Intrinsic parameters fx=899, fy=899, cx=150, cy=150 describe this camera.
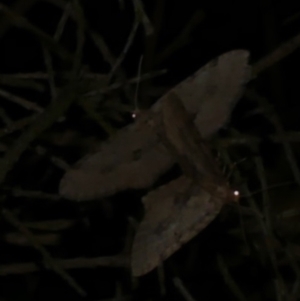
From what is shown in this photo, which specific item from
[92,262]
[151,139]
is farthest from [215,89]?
[92,262]

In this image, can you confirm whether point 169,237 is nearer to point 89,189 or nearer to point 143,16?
point 89,189

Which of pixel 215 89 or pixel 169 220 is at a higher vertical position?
pixel 215 89

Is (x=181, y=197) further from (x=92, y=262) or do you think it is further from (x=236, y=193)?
(x=92, y=262)

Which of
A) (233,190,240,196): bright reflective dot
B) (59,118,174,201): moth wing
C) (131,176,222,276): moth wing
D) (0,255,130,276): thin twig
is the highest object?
(59,118,174,201): moth wing

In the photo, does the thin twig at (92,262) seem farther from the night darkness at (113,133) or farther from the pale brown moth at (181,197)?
the pale brown moth at (181,197)

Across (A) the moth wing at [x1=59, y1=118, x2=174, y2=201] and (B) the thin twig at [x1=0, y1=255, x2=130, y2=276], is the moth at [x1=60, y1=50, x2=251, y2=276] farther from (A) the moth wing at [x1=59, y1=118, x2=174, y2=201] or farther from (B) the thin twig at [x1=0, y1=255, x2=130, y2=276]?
(B) the thin twig at [x1=0, y1=255, x2=130, y2=276]

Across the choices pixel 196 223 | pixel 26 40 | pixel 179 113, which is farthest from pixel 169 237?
pixel 26 40

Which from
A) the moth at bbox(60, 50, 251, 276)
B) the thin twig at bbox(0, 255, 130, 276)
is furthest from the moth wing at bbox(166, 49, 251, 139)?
the thin twig at bbox(0, 255, 130, 276)

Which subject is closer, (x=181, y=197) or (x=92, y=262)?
(x=181, y=197)
